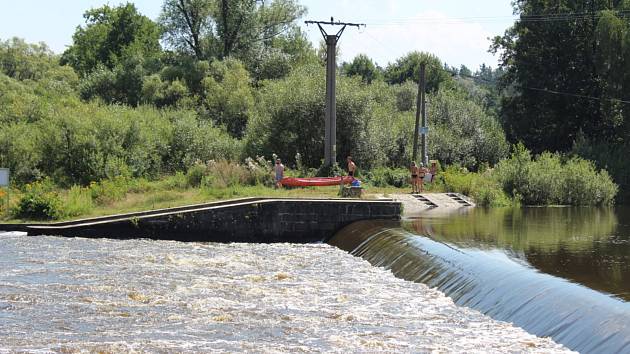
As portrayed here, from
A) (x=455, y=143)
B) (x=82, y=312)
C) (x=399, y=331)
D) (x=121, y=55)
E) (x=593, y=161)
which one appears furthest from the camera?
(x=121, y=55)

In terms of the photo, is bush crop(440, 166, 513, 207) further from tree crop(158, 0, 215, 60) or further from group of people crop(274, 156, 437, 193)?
tree crop(158, 0, 215, 60)

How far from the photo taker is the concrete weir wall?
26.8 meters

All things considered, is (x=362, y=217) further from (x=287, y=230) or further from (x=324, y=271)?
(x=324, y=271)

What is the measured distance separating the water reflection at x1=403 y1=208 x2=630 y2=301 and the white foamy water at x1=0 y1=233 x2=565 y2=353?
2.58 meters

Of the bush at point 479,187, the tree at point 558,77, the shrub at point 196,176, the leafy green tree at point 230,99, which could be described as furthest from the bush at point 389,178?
the tree at point 558,77

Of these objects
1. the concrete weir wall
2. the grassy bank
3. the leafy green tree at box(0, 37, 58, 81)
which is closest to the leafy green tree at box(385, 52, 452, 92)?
the leafy green tree at box(0, 37, 58, 81)

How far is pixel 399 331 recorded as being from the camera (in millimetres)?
13859

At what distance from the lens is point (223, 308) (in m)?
15.8

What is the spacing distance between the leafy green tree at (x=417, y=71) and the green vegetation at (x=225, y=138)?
143ft

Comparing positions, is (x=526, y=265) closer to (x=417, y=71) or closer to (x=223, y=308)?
(x=223, y=308)

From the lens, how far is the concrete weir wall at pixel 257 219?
26.8m

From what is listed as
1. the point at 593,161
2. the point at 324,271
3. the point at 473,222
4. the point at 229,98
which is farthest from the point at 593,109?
the point at 324,271

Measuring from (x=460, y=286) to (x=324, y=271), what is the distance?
4.66 meters

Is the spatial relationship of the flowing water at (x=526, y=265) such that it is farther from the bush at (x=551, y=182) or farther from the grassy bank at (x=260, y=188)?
the bush at (x=551, y=182)
